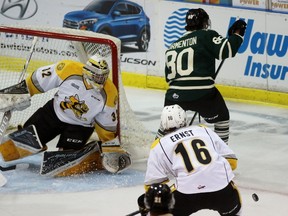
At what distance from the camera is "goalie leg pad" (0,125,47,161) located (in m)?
6.49

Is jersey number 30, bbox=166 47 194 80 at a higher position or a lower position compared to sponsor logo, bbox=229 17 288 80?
higher

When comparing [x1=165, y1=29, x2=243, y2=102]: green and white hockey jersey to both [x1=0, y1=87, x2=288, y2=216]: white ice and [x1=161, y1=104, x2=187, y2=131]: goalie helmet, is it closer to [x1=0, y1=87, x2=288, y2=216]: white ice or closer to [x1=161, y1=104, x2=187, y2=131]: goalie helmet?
[x1=0, y1=87, x2=288, y2=216]: white ice

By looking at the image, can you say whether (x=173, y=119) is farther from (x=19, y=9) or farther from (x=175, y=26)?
(x=19, y=9)

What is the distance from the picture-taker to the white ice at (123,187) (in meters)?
5.75

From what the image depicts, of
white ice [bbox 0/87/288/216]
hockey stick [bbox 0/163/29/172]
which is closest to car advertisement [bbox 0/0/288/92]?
white ice [bbox 0/87/288/216]


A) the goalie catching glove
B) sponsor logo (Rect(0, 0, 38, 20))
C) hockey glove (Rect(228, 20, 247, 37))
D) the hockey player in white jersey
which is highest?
hockey glove (Rect(228, 20, 247, 37))

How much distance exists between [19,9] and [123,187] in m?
4.01

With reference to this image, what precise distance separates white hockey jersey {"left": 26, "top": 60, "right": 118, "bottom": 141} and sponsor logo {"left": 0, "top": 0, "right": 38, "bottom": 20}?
10.8 feet

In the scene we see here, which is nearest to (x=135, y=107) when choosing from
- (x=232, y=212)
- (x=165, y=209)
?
(x=232, y=212)

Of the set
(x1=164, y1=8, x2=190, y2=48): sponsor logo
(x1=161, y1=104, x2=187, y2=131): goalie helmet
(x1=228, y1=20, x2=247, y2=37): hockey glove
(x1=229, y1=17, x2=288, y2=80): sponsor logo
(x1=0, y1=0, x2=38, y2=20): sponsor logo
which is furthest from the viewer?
(x1=0, y1=0, x2=38, y2=20): sponsor logo

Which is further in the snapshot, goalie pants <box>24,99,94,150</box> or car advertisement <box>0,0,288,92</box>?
car advertisement <box>0,0,288,92</box>

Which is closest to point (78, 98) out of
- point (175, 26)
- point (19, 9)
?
point (175, 26)

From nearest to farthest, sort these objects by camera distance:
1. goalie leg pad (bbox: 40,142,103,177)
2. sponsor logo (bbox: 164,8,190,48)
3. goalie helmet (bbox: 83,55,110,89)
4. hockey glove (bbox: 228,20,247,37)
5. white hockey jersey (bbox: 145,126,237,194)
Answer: white hockey jersey (bbox: 145,126,237,194)
hockey glove (bbox: 228,20,247,37)
goalie helmet (bbox: 83,55,110,89)
goalie leg pad (bbox: 40,142,103,177)
sponsor logo (bbox: 164,8,190,48)

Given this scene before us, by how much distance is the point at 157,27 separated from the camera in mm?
9000
